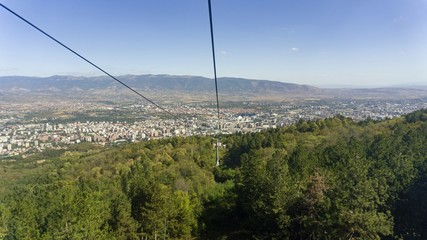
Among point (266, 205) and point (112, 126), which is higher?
point (266, 205)

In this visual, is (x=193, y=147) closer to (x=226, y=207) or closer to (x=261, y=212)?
(x=226, y=207)

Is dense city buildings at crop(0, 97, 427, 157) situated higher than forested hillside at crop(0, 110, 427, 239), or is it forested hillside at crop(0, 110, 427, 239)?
forested hillside at crop(0, 110, 427, 239)

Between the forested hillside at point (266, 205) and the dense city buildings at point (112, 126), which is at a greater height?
the forested hillside at point (266, 205)

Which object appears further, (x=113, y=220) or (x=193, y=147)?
(x=193, y=147)

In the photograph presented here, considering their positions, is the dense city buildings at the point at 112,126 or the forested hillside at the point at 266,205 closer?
the forested hillside at the point at 266,205

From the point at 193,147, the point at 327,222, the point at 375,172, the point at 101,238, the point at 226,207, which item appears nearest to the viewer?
the point at 327,222

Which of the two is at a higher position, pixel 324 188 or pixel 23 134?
pixel 324 188

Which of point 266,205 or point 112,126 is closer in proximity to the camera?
point 266,205

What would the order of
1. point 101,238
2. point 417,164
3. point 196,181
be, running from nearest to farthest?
point 101,238
point 417,164
point 196,181

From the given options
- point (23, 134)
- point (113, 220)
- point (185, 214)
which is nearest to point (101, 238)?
point (113, 220)

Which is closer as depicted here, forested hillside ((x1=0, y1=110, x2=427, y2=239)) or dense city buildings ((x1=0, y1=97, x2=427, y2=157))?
forested hillside ((x1=0, y1=110, x2=427, y2=239))

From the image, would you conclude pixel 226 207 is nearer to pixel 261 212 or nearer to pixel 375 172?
pixel 261 212
